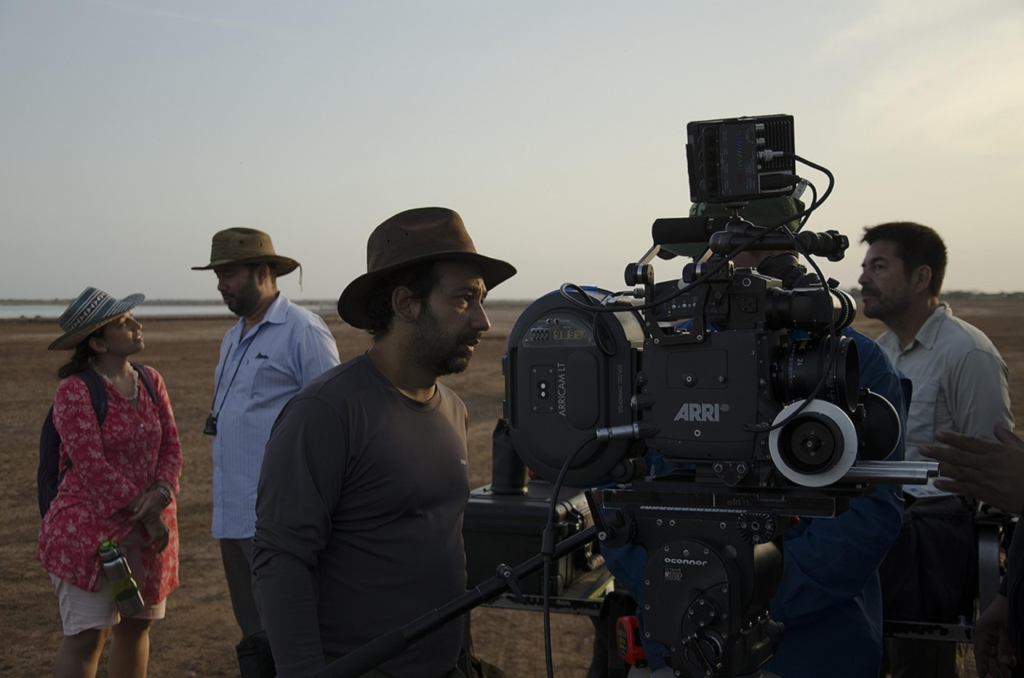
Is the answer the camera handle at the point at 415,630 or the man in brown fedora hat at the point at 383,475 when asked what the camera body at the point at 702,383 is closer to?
the camera handle at the point at 415,630

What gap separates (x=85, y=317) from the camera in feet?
15.2

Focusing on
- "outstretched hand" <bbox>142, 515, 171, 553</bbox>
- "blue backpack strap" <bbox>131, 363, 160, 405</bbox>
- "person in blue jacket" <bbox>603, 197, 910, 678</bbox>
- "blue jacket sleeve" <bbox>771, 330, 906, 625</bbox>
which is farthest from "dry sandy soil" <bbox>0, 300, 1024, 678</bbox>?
"blue jacket sleeve" <bbox>771, 330, 906, 625</bbox>

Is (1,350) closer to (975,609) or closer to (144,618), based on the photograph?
(144,618)

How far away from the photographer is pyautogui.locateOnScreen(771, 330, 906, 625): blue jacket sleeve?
2.43 m

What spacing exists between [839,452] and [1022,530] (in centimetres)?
142

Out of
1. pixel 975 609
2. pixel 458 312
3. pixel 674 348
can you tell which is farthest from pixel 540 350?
pixel 975 609

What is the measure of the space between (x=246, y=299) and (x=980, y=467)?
160 inches

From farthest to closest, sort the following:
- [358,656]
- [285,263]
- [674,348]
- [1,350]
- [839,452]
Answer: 1. [1,350]
2. [285,263]
3. [358,656]
4. [674,348]
5. [839,452]

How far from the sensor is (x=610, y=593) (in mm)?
3193

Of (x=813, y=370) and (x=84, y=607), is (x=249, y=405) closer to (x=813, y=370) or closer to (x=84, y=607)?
(x=84, y=607)

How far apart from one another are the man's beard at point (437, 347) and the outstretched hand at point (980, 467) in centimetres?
130

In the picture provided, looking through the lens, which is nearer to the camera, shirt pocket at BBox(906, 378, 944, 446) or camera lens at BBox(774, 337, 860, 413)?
camera lens at BBox(774, 337, 860, 413)

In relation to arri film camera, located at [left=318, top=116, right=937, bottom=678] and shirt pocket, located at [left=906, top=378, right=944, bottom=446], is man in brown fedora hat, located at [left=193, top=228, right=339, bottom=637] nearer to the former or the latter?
arri film camera, located at [left=318, top=116, right=937, bottom=678]

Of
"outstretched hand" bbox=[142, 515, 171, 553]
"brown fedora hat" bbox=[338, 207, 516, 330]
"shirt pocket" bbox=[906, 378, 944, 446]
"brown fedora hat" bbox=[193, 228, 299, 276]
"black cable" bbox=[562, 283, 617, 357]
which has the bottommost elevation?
"outstretched hand" bbox=[142, 515, 171, 553]
